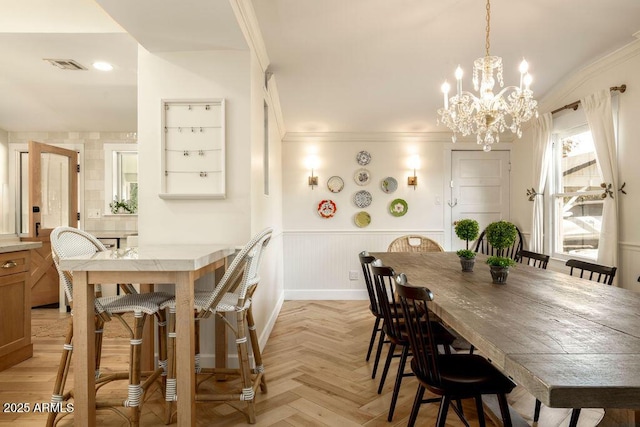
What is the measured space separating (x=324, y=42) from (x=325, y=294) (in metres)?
3.00

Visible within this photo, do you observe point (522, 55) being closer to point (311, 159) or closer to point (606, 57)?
point (606, 57)

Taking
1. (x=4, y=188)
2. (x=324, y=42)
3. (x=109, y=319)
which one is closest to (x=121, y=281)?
(x=109, y=319)

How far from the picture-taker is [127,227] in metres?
4.79

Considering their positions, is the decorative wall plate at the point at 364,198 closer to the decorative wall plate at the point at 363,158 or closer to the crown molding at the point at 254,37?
the decorative wall plate at the point at 363,158

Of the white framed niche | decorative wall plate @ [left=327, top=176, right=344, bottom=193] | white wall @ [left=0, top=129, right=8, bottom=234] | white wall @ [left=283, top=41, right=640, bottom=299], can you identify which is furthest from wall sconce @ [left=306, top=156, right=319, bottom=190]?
white wall @ [left=0, top=129, right=8, bottom=234]

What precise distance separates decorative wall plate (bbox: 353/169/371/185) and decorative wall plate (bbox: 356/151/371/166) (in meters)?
0.10

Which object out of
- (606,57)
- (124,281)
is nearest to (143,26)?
(124,281)

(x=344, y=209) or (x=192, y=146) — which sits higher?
(x=192, y=146)

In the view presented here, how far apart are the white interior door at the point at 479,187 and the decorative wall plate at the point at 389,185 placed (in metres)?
0.75

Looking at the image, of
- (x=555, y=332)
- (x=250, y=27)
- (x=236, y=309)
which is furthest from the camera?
(x=250, y=27)

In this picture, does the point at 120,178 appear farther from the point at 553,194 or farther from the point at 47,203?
the point at 553,194

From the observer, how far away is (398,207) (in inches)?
189

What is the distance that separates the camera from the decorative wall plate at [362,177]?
15.7ft

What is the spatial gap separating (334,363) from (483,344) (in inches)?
71.7
